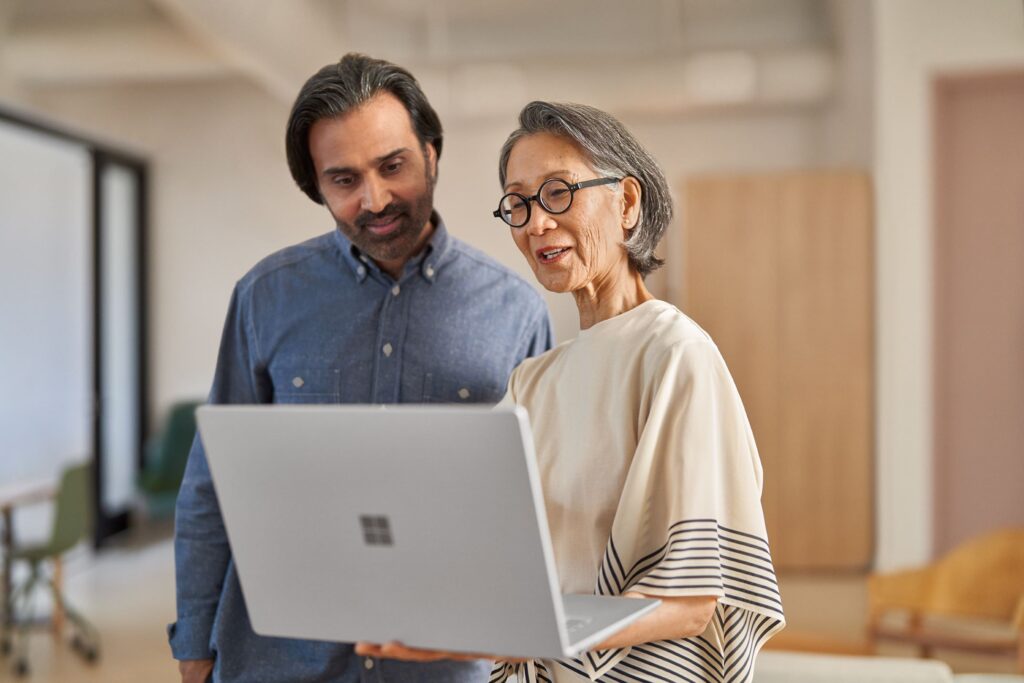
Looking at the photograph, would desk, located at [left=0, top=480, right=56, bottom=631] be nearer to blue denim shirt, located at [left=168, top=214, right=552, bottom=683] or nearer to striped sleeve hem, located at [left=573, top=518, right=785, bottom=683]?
blue denim shirt, located at [left=168, top=214, right=552, bottom=683]

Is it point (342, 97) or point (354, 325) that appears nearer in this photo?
point (342, 97)

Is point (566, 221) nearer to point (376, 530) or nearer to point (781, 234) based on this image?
point (376, 530)

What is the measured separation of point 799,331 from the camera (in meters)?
6.33

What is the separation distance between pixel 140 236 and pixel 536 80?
3362mm

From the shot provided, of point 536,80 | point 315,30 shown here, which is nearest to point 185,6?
point 315,30

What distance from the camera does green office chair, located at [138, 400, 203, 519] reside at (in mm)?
7473

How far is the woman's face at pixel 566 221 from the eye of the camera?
148 cm

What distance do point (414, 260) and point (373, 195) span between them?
0.19 m

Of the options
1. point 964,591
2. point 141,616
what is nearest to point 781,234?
point 964,591

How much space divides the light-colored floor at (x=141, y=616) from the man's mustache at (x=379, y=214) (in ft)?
7.85

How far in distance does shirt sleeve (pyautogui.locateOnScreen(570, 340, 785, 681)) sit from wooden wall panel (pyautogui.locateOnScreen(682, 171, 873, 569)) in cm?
500

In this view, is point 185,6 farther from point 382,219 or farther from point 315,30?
point 382,219

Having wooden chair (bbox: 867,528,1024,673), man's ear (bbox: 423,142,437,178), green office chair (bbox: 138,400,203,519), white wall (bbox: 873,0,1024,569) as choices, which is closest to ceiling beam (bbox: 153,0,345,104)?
green office chair (bbox: 138,400,203,519)

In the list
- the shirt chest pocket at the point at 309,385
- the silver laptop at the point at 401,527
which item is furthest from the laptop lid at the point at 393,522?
the shirt chest pocket at the point at 309,385
